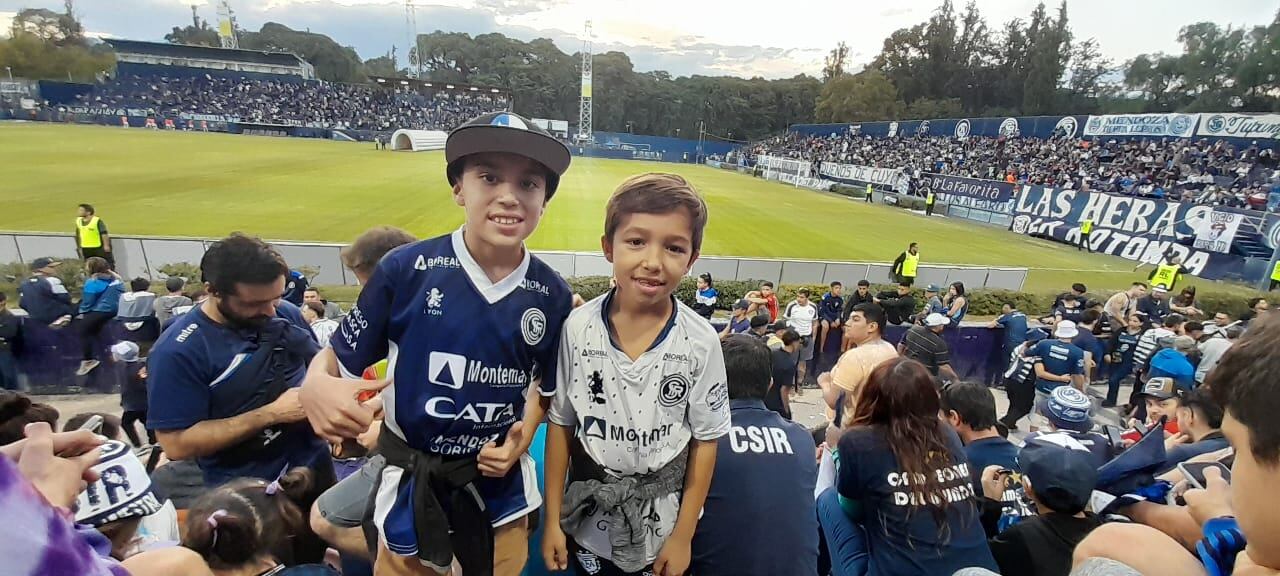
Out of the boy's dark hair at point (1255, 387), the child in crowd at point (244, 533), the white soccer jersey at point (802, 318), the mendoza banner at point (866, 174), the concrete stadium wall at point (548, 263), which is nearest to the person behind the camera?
the boy's dark hair at point (1255, 387)

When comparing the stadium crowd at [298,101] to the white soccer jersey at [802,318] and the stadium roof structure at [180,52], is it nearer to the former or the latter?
the stadium roof structure at [180,52]

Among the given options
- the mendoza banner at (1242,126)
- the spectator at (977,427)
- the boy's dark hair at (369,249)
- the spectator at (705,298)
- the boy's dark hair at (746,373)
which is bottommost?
the spectator at (705,298)

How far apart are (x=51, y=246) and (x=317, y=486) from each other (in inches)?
570

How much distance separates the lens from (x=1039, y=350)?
673 cm

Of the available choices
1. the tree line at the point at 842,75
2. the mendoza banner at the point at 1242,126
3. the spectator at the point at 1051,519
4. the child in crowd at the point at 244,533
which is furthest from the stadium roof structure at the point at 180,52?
the mendoza banner at the point at 1242,126

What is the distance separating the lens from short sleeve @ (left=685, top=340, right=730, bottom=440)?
6.43 feet

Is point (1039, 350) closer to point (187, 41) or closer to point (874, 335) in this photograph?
point (874, 335)

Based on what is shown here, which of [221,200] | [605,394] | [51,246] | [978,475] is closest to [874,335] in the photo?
[978,475]

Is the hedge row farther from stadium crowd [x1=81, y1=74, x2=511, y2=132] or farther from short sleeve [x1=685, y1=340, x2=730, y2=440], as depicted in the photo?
stadium crowd [x1=81, y1=74, x2=511, y2=132]

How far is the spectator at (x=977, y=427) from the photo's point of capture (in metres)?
3.11

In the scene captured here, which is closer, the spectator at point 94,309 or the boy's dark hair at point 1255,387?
the boy's dark hair at point 1255,387

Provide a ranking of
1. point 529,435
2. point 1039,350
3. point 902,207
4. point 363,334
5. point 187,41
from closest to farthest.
→ point 363,334
point 529,435
point 1039,350
point 902,207
point 187,41

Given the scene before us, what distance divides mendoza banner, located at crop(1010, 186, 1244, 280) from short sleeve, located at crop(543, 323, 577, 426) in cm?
2639

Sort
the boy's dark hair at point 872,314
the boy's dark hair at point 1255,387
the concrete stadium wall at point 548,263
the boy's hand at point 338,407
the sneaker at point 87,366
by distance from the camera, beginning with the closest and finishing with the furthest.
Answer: the boy's dark hair at point 1255,387
the boy's hand at point 338,407
the boy's dark hair at point 872,314
the sneaker at point 87,366
the concrete stadium wall at point 548,263
